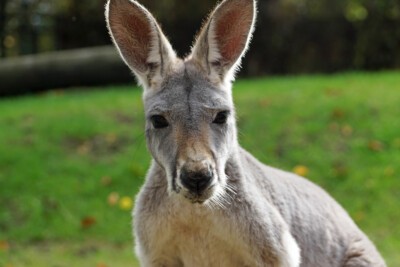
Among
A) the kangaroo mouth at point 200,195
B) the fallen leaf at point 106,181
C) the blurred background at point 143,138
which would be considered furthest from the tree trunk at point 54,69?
the kangaroo mouth at point 200,195

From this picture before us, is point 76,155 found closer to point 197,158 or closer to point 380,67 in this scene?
point 197,158

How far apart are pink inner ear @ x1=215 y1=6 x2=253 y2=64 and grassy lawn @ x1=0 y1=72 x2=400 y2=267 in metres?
4.01

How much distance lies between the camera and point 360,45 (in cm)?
1838

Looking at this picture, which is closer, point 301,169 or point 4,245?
point 4,245

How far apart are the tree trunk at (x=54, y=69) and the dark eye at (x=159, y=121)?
11.4 m

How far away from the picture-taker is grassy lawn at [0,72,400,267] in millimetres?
9797

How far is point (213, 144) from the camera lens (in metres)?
4.69

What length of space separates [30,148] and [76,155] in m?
0.66

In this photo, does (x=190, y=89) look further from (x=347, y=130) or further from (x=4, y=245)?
(x=347, y=130)

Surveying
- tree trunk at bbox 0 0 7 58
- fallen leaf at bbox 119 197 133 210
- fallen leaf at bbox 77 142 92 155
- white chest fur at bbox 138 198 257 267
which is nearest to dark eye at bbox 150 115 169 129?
white chest fur at bbox 138 198 257 267

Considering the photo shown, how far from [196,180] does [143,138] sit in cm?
470

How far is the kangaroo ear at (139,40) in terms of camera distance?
16.5 feet

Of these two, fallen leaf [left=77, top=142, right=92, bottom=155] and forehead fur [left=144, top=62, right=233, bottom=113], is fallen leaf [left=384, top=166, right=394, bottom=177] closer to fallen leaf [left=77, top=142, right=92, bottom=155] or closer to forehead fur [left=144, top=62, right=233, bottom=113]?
fallen leaf [left=77, top=142, right=92, bottom=155]

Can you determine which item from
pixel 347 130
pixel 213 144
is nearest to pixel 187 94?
pixel 213 144
